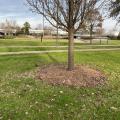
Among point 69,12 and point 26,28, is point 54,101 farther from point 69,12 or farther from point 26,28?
point 26,28

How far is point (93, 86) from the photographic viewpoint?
422 inches

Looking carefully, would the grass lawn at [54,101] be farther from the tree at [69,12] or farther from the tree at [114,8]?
the tree at [114,8]

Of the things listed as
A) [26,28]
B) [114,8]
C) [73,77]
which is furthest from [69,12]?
[26,28]

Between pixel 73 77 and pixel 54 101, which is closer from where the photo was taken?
pixel 54 101

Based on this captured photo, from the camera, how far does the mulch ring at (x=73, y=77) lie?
11.0m

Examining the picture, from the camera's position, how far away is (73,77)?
11.7 metres

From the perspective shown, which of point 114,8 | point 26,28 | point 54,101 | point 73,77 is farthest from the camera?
point 26,28

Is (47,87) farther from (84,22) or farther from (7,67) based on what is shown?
(7,67)

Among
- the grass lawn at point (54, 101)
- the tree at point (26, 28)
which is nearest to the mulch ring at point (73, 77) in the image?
the grass lawn at point (54, 101)

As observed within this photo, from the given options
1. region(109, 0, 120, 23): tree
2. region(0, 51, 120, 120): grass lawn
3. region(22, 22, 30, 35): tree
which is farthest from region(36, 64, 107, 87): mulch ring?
region(22, 22, 30, 35): tree

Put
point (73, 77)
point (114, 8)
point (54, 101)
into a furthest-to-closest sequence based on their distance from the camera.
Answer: point (114, 8), point (73, 77), point (54, 101)

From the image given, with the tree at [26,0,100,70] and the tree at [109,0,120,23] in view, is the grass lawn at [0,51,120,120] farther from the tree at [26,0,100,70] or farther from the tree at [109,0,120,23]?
the tree at [109,0,120,23]

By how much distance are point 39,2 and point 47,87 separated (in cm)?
432

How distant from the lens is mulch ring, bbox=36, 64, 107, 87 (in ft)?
36.1
